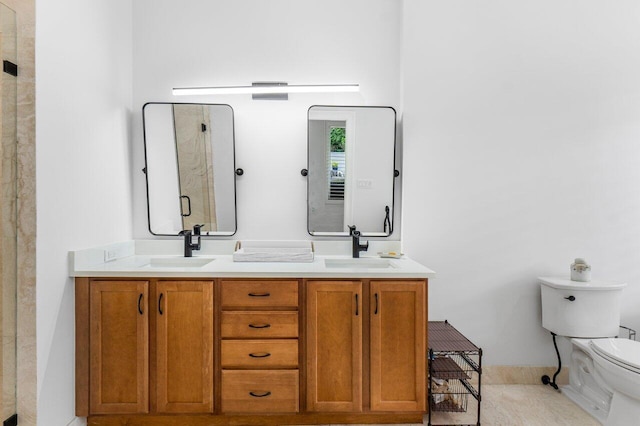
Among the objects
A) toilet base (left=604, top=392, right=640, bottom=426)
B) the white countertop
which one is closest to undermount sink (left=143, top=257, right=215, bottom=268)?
the white countertop

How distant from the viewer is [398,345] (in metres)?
1.91

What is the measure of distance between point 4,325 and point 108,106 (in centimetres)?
133

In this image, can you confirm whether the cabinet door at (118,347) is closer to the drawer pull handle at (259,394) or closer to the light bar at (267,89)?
the drawer pull handle at (259,394)

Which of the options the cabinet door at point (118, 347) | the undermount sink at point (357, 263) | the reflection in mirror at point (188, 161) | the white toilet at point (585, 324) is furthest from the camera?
the reflection in mirror at point (188, 161)

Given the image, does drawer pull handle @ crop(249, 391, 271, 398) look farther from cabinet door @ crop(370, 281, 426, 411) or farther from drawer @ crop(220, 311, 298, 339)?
cabinet door @ crop(370, 281, 426, 411)

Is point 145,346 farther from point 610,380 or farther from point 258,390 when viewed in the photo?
point 610,380

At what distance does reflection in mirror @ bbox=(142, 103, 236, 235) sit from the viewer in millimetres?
2445

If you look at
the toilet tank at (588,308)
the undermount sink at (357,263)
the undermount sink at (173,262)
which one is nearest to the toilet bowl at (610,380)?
the toilet tank at (588,308)

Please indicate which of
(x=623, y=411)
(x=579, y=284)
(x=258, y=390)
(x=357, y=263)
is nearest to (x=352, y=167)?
(x=357, y=263)

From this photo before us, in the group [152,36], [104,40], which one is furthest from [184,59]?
[104,40]

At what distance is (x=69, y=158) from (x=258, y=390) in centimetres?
158

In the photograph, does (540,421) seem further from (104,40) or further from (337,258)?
(104,40)

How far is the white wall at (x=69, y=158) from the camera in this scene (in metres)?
1.68

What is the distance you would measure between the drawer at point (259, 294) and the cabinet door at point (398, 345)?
0.44 metres
